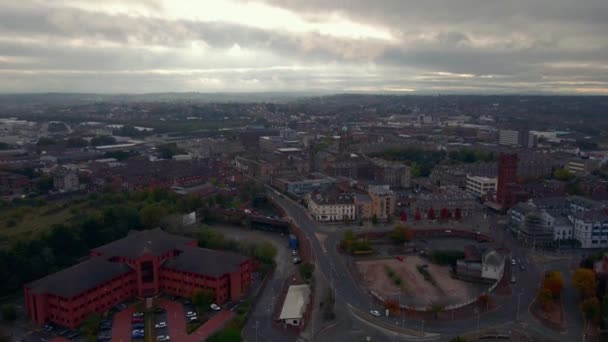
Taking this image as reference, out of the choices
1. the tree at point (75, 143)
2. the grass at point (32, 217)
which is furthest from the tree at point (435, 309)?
the tree at point (75, 143)

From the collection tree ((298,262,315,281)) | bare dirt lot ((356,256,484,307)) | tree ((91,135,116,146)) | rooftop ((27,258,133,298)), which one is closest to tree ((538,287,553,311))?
bare dirt lot ((356,256,484,307))

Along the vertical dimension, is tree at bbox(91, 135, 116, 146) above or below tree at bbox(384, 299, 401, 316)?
above

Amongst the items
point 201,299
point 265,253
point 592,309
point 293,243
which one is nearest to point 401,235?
point 293,243

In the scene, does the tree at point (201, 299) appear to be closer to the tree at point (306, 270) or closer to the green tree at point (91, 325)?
the green tree at point (91, 325)

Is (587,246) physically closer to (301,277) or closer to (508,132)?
(301,277)

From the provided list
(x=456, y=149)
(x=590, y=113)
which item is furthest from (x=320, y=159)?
(x=590, y=113)

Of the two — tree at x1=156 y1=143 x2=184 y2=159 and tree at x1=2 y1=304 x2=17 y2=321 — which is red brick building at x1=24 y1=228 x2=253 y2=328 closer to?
tree at x1=2 y1=304 x2=17 y2=321

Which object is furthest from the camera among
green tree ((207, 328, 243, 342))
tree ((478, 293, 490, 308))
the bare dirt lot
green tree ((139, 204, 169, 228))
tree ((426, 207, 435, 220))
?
tree ((426, 207, 435, 220))
